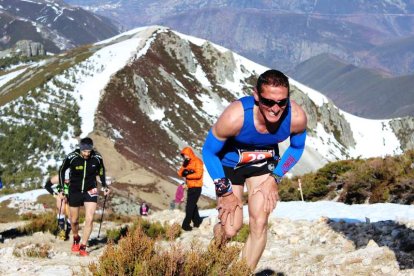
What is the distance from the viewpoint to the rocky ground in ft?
21.2

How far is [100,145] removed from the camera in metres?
44.9

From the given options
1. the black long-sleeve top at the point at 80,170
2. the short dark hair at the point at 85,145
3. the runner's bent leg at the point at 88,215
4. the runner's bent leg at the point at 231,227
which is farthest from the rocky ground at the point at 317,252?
the short dark hair at the point at 85,145

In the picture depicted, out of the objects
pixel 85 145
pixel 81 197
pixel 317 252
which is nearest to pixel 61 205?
pixel 81 197

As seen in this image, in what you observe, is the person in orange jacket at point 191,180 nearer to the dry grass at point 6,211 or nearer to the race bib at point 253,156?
the race bib at point 253,156

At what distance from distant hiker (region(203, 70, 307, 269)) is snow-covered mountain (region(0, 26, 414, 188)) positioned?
122 ft

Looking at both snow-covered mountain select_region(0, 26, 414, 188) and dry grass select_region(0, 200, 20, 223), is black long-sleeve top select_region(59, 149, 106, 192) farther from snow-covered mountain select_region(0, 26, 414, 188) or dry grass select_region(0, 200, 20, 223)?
snow-covered mountain select_region(0, 26, 414, 188)

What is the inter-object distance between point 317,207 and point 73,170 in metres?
6.37

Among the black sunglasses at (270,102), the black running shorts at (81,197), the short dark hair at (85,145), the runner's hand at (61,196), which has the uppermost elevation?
the black sunglasses at (270,102)

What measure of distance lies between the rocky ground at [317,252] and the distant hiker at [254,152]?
78cm

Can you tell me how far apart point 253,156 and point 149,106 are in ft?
205

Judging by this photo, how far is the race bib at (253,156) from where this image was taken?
5.63 meters

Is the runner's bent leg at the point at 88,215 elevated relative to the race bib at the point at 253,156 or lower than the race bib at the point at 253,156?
lower

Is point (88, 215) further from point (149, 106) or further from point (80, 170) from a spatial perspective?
point (149, 106)

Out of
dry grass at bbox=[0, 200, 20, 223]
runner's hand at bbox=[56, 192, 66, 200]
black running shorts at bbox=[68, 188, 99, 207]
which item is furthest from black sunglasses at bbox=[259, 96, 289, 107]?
dry grass at bbox=[0, 200, 20, 223]
